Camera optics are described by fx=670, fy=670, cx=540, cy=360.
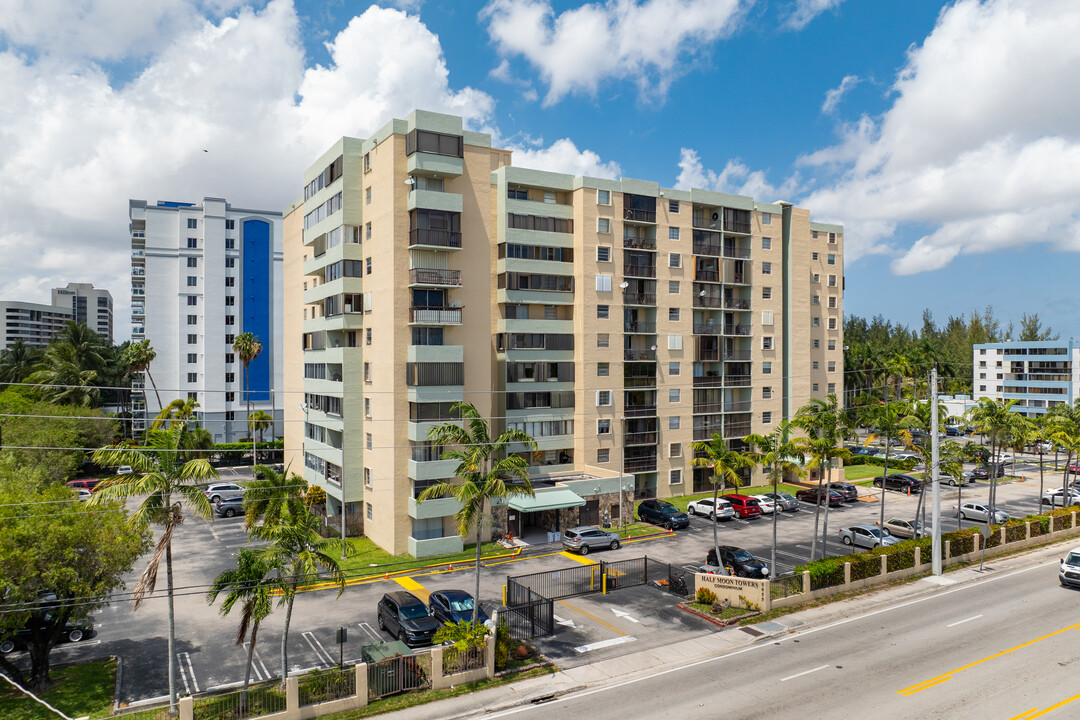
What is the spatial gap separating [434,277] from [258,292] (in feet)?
201

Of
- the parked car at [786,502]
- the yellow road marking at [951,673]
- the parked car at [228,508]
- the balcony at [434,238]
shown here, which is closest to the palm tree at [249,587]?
the yellow road marking at [951,673]

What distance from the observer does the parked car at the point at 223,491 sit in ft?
202

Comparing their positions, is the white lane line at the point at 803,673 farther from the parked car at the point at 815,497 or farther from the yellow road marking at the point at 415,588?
the parked car at the point at 815,497

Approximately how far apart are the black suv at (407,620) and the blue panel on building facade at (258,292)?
235 feet

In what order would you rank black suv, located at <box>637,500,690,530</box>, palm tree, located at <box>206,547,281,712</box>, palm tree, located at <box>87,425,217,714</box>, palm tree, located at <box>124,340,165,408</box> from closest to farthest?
palm tree, located at <box>206,547,281,712</box>
palm tree, located at <box>87,425,217,714</box>
black suv, located at <box>637,500,690,530</box>
palm tree, located at <box>124,340,165,408</box>

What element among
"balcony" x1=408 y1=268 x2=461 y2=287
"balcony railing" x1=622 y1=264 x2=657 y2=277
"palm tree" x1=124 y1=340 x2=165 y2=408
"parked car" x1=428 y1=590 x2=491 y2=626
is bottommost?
"parked car" x1=428 y1=590 x2=491 y2=626

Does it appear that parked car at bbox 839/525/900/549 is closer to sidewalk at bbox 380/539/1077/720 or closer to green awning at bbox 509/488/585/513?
sidewalk at bbox 380/539/1077/720

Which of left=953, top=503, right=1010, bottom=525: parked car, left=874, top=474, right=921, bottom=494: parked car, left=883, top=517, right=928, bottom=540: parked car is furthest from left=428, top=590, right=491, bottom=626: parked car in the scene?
left=874, top=474, right=921, bottom=494: parked car

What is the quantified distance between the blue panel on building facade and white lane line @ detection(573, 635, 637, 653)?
78981 millimetres

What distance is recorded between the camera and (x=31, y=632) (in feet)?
87.7

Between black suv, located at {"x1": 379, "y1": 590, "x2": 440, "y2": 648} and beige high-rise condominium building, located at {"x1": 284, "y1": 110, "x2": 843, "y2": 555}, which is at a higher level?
beige high-rise condominium building, located at {"x1": 284, "y1": 110, "x2": 843, "y2": 555}

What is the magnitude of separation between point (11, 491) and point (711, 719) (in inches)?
1171

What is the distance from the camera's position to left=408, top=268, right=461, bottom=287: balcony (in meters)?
46.8

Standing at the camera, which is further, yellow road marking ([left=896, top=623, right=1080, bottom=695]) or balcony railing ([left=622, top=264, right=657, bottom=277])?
balcony railing ([left=622, top=264, right=657, bottom=277])
